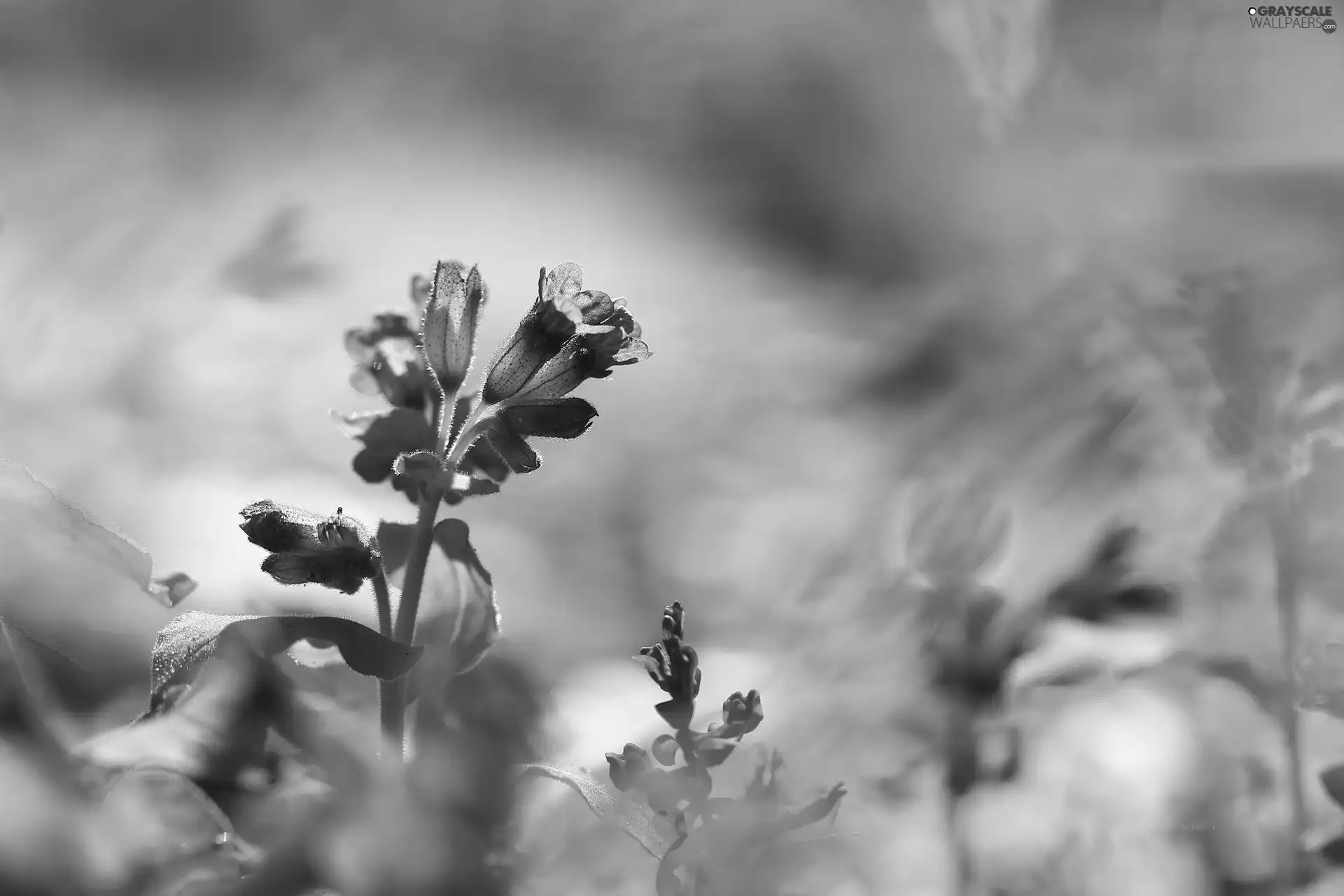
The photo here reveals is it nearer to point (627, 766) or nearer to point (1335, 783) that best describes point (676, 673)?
point (627, 766)

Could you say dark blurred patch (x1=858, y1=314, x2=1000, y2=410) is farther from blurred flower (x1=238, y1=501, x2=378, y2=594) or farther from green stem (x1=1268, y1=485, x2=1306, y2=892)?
blurred flower (x1=238, y1=501, x2=378, y2=594)

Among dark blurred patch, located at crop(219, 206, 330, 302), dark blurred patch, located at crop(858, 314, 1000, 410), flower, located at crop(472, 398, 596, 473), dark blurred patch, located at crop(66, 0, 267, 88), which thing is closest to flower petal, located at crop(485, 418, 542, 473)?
flower, located at crop(472, 398, 596, 473)

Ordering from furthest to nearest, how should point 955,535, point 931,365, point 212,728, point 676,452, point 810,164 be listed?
1. point 810,164
2. point 676,452
3. point 931,365
4. point 955,535
5. point 212,728

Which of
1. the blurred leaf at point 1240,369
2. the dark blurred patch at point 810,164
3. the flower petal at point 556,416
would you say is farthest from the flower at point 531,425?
the dark blurred patch at point 810,164

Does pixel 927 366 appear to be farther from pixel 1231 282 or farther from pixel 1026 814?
pixel 1026 814

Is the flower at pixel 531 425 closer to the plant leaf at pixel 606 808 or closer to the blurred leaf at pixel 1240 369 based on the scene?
the plant leaf at pixel 606 808

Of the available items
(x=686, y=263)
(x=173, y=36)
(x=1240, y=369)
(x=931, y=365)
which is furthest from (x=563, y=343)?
(x=173, y=36)
